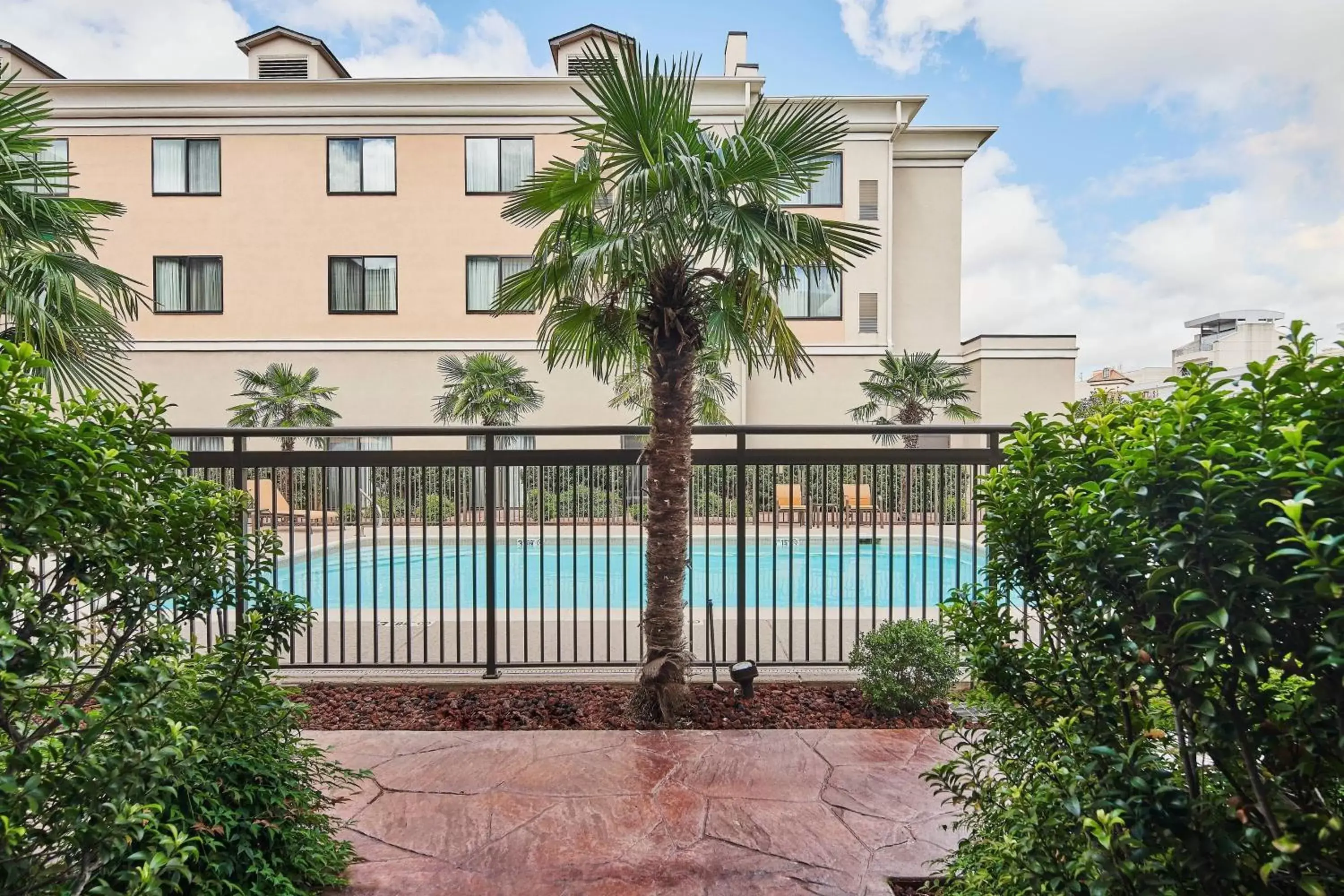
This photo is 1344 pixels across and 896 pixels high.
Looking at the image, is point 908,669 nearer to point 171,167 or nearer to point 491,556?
point 491,556

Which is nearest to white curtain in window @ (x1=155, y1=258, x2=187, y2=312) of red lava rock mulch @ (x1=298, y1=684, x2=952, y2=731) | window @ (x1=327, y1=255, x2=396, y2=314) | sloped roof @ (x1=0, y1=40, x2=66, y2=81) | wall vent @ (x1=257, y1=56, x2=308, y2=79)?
window @ (x1=327, y1=255, x2=396, y2=314)

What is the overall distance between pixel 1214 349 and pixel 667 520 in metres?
12.7

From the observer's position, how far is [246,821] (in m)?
2.00

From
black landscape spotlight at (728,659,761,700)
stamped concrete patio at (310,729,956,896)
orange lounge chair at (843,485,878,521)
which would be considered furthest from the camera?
orange lounge chair at (843,485,878,521)

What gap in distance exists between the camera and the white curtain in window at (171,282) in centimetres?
1491

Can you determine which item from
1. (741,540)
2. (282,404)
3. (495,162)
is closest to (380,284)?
(282,404)

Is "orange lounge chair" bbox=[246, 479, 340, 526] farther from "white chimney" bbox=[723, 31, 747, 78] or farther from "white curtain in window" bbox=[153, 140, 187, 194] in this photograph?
"white chimney" bbox=[723, 31, 747, 78]

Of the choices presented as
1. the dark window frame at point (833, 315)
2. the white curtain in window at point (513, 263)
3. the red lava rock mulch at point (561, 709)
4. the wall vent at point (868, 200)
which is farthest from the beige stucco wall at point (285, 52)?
the red lava rock mulch at point (561, 709)

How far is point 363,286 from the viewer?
15094mm

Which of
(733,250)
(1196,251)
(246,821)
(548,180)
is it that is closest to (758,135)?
(733,250)

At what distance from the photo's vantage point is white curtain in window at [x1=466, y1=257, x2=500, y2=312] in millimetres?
15133

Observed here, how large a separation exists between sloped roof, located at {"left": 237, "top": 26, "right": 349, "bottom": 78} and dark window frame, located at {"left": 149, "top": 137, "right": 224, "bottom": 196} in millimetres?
2698

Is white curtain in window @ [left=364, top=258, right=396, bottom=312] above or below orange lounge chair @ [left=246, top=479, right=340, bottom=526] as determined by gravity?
above

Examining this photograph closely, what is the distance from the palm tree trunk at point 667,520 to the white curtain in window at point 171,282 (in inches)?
629
